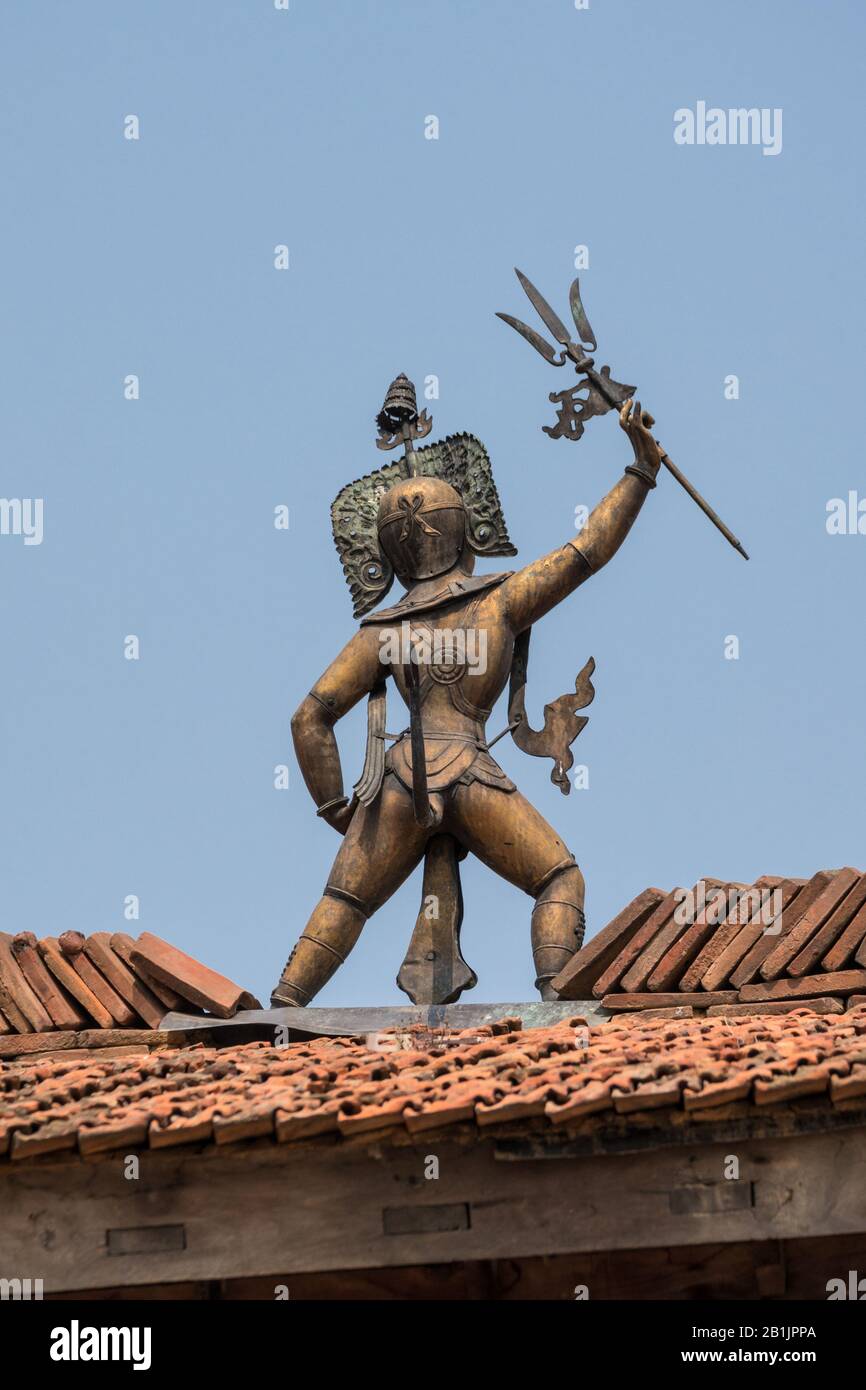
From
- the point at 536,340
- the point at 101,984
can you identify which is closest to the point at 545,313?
the point at 536,340

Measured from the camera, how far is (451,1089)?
872 cm

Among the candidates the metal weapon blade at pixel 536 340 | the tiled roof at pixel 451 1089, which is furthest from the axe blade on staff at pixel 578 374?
the tiled roof at pixel 451 1089

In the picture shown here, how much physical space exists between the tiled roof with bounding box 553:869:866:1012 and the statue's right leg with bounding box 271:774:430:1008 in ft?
3.94

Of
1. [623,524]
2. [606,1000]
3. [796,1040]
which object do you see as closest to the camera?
[796,1040]

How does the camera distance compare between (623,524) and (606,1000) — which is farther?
(623,524)

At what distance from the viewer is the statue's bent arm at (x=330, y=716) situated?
42.5 feet

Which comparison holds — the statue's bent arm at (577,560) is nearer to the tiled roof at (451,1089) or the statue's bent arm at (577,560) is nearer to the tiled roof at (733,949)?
the tiled roof at (733,949)

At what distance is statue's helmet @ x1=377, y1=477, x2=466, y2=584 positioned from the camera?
518 inches

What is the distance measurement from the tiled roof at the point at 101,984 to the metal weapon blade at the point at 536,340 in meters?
3.62

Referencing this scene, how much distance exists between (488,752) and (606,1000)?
1857mm

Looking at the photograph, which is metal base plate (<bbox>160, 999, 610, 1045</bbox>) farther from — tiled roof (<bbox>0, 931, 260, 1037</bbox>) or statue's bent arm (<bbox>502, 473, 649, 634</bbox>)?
statue's bent arm (<bbox>502, 473, 649, 634</bbox>)
